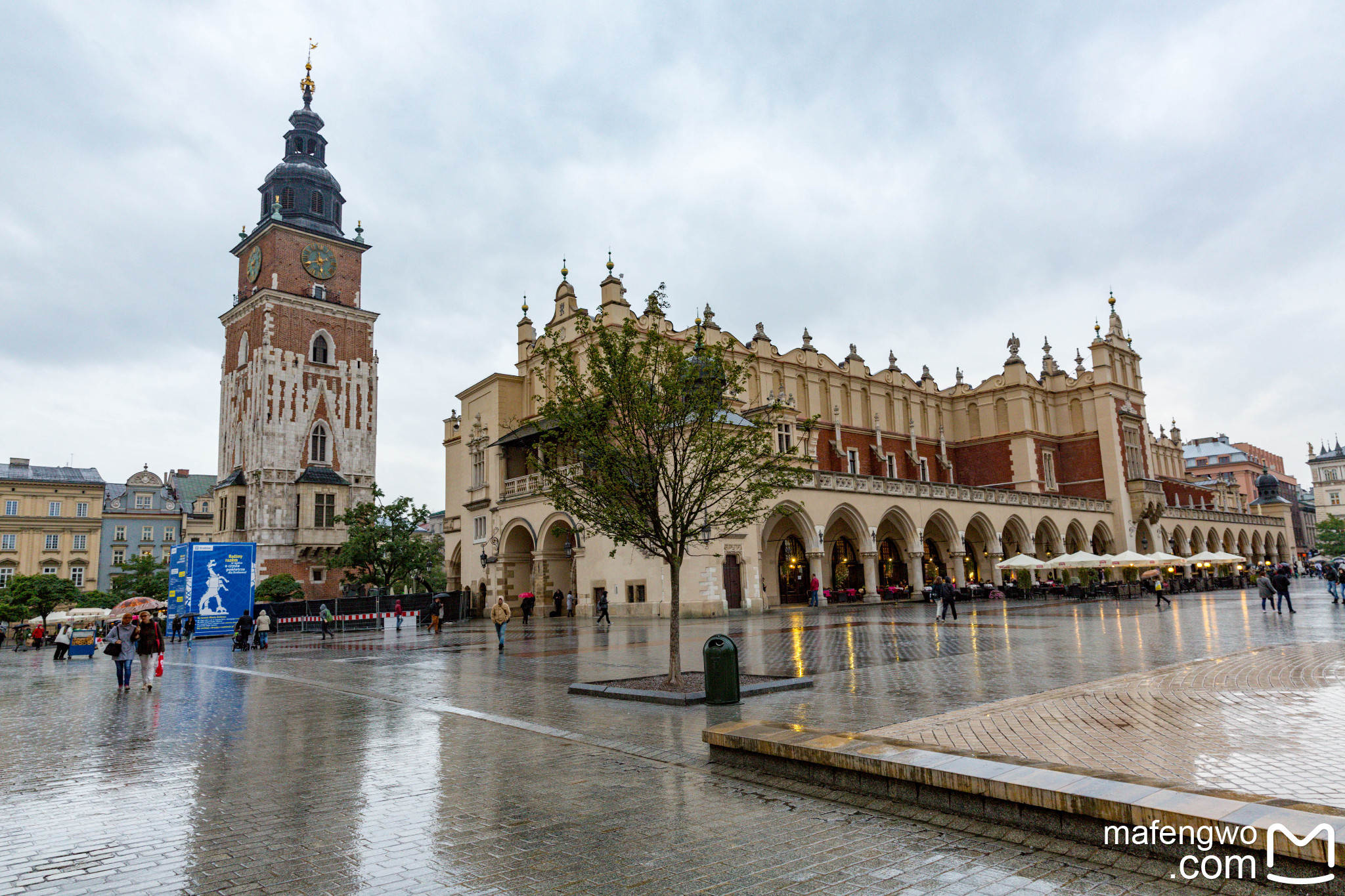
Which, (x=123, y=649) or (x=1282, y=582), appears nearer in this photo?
(x=123, y=649)

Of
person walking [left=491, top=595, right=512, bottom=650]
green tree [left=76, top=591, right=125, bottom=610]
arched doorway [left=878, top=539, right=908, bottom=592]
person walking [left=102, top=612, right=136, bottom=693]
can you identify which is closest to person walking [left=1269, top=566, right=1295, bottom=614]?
person walking [left=491, top=595, right=512, bottom=650]

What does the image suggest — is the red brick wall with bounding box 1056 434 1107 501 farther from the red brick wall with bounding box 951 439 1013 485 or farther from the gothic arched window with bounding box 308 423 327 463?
the gothic arched window with bounding box 308 423 327 463

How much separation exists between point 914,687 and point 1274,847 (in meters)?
7.07

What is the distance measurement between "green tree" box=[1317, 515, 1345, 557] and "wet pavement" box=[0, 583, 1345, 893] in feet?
317

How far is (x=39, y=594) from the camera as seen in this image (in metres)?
48.1

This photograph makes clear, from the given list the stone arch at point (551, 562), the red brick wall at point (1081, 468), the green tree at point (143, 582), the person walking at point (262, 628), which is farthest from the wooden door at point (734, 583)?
the green tree at point (143, 582)

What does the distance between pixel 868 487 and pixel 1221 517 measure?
46160 millimetres

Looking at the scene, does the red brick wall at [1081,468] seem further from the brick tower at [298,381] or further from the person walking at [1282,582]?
the brick tower at [298,381]

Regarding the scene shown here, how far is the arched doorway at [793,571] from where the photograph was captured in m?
40.6

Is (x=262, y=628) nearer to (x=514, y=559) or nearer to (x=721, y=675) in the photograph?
(x=514, y=559)

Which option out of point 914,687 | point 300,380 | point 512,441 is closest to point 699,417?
point 914,687

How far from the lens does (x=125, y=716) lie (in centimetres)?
1173

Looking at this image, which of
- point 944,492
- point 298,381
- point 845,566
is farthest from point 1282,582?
point 298,381

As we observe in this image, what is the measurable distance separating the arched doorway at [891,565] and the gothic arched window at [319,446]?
39.4m
